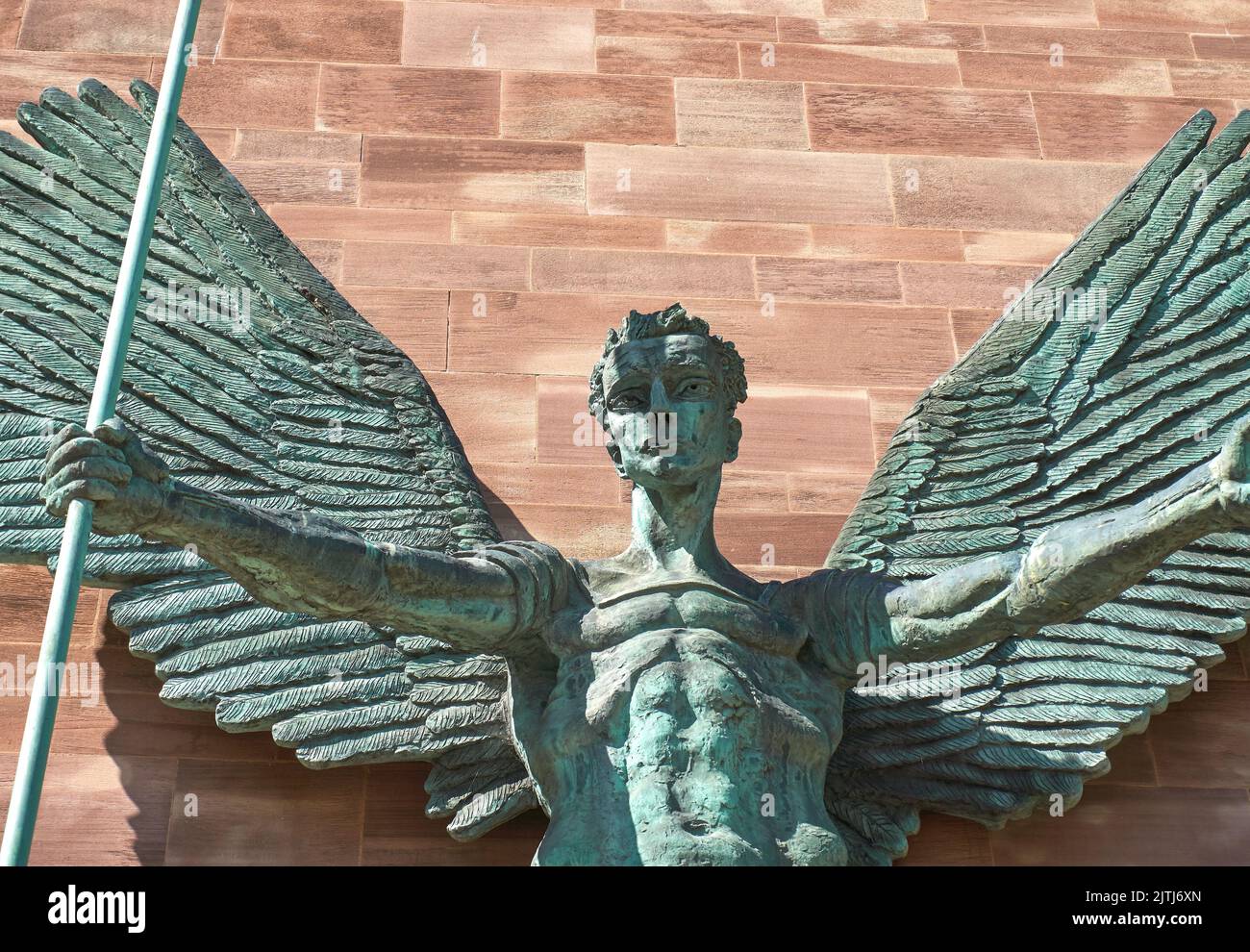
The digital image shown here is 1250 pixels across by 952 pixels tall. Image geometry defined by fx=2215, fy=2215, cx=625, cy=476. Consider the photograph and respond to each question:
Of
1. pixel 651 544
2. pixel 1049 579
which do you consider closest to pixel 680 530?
pixel 651 544

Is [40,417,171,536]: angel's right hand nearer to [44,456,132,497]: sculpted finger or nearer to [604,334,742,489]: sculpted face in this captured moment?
[44,456,132,497]: sculpted finger

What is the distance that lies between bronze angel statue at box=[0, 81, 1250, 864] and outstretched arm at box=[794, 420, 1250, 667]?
0.04 ft

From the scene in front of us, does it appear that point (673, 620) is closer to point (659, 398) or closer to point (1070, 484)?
point (659, 398)

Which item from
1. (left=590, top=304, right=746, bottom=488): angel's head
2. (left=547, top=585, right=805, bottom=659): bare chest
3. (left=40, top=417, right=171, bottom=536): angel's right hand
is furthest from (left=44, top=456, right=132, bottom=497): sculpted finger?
(left=590, top=304, right=746, bottom=488): angel's head

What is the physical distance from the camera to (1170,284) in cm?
877

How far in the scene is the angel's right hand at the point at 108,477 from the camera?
5742mm

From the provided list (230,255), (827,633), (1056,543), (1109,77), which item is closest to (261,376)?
(230,255)

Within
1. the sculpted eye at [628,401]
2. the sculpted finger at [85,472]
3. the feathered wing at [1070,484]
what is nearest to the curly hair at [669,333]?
the sculpted eye at [628,401]

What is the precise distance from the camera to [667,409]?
275 inches

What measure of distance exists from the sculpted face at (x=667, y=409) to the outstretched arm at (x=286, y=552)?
60 cm

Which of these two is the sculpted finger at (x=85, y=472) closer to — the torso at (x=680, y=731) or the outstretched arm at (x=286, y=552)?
A: the outstretched arm at (x=286, y=552)

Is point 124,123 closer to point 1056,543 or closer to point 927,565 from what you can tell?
point 927,565

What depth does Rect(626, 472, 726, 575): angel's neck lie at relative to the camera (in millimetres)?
6977

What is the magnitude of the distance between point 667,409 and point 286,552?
1391mm
